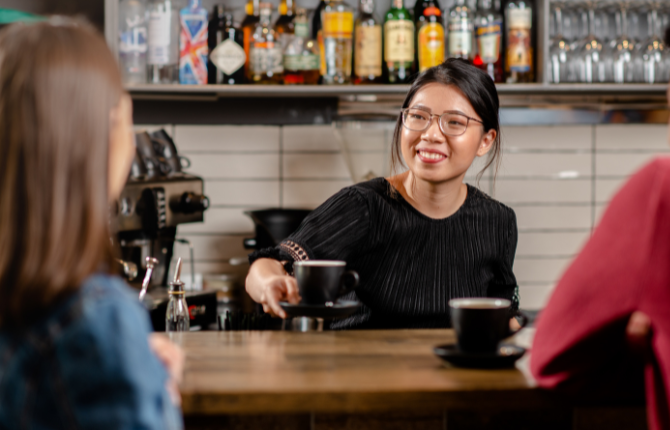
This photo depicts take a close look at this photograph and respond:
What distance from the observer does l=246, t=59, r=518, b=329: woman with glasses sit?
1397 millimetres

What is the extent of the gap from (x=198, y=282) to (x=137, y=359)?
1611 millimetres

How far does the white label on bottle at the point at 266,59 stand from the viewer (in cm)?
206

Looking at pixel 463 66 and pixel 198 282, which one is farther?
pixel 198 282

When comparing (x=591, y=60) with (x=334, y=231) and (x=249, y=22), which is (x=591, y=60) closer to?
(x=249, y=22)

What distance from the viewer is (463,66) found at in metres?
1.46

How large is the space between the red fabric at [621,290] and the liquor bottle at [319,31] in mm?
1526

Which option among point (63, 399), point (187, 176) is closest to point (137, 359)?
point (63, 399)

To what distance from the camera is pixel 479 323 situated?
84 centimetres

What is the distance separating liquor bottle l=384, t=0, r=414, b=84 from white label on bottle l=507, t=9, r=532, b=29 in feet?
1.00

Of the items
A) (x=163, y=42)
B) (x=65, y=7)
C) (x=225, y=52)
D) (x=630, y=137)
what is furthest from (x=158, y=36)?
(x=630, y=137)

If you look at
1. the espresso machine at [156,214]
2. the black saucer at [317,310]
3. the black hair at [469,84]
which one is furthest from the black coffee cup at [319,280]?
the espresso machine at [156,214]

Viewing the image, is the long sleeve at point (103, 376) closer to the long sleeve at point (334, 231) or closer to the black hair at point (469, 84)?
the long sleeve at point (334, 231)

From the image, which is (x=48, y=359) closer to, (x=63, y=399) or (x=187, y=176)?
(x=63, y=399)

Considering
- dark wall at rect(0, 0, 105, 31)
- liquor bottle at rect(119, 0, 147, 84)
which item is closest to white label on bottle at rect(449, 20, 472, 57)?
liquor bottle at rect(119, 0, 147, 84)
